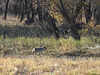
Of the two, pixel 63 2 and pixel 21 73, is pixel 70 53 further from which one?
pixel 21 73

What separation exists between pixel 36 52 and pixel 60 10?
144 inches

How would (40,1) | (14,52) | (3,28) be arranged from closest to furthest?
(14,52) → (40,1) → (3,28)

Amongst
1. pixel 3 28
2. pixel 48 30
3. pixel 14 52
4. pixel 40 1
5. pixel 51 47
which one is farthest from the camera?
pixel 3 28

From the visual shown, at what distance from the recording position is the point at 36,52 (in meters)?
10.9

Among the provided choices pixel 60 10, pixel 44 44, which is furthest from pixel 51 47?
pixel 60 10

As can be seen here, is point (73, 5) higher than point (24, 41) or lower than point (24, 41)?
higher

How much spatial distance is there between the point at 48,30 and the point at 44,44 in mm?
9440

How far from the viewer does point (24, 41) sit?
13039 mm

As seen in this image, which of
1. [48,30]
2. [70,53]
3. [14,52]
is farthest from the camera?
[48,30]

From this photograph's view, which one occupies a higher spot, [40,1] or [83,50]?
[40,1]

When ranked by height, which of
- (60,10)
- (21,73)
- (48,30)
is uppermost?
(60,10)

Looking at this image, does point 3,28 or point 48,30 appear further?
point 3,28

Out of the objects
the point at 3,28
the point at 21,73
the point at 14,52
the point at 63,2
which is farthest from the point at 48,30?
the point at 21,73

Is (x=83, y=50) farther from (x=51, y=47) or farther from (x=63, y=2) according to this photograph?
(x=63, y=2)
